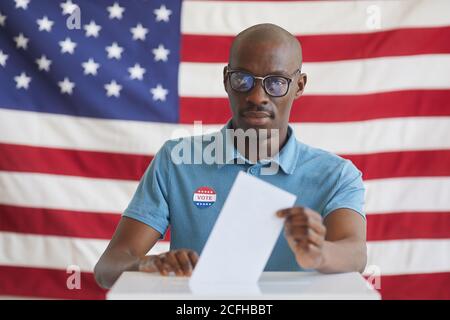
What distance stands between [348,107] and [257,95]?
147cm

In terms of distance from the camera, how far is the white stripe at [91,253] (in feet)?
10.1

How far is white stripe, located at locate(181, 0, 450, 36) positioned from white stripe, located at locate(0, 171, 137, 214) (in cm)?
75

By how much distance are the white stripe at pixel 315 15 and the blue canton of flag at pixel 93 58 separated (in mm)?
115

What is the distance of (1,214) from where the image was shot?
10.0 feet

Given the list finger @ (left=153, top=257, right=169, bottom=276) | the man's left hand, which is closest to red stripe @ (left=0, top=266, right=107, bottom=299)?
finger @ (left=153, top=257, right=169, bottom=276)

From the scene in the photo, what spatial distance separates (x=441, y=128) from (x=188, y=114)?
107 cm

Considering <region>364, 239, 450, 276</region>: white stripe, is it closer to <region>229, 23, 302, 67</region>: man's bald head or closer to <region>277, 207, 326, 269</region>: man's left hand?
<region>229, 23, 302, 67</region>: man's bald head

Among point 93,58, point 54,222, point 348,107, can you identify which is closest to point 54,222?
point 54,222

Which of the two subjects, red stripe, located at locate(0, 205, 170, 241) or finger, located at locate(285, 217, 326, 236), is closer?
finger, located at locate(285, 217, 326, 236)

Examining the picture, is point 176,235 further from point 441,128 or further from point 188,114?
point 441,128

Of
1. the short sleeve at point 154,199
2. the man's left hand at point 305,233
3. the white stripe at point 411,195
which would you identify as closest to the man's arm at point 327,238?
the man's left hand at point 305,233

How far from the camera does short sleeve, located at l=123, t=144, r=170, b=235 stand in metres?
1.80
